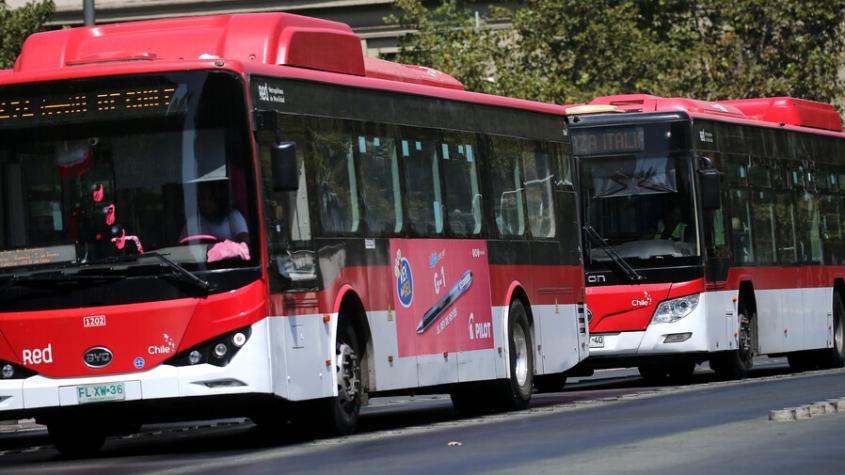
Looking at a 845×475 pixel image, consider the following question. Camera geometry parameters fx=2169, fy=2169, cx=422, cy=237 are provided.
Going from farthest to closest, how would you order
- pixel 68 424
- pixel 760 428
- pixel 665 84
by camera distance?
pixel 665 84, pixel 68 424, pixel 760 428

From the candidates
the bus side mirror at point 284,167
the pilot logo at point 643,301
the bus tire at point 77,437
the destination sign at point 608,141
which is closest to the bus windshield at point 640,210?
the destination sign at point 608,141

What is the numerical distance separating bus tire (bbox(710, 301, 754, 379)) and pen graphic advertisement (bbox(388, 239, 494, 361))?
6.33m

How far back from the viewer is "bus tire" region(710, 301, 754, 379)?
85.3 feet

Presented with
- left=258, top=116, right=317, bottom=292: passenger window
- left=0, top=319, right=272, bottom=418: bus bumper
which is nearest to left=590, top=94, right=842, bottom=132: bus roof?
left=258, top=116, right=317, bottom=292: passenger window

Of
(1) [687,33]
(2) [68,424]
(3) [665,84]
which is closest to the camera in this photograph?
(2) [68,424]

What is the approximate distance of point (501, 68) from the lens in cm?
4491

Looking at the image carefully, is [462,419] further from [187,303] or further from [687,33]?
[687,33]

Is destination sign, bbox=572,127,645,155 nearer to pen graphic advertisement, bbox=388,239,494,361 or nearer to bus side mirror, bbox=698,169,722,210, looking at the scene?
bus side mirror, bbox=698,169,722,210

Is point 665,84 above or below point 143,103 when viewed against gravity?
above

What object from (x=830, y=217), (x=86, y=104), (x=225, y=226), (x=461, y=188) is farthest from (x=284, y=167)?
(x=830, y=217)

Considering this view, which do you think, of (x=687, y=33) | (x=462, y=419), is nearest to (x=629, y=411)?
(x=462, y=419)

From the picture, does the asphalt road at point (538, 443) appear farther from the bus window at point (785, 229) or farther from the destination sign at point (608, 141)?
the bus window at point (785, 229)

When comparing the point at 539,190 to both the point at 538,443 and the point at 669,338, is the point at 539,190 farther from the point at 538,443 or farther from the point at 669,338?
the point at 538,443

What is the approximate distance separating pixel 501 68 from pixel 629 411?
26676 mm
